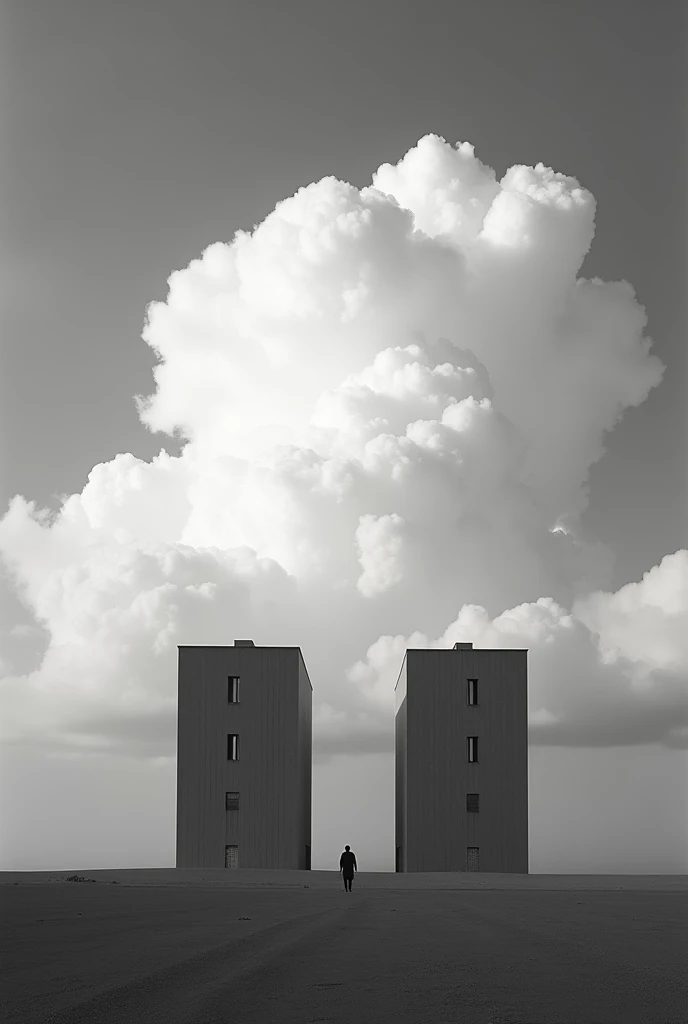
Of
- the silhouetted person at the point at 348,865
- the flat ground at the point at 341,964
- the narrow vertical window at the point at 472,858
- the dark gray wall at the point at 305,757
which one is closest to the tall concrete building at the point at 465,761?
the narrow vertical window at the point at 472,858

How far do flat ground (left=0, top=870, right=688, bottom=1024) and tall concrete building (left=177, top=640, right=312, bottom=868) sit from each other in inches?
1267

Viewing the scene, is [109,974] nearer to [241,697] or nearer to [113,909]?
[113,909]

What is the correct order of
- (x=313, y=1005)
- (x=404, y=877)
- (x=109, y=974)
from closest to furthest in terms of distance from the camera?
(x=313, y=1005) < (x=109, y=974) < (x=404, y=877)

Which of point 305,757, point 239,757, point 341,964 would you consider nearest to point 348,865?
point 341,964

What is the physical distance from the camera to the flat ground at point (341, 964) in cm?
971

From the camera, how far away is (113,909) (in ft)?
74.6

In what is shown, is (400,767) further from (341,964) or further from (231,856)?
(341,964)

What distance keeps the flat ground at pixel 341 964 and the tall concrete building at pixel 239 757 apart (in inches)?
1267

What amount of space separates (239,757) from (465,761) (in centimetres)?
1279

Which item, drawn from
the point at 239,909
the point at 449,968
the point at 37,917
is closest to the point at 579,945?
the point at 449,968

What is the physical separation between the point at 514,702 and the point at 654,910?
35007 mm

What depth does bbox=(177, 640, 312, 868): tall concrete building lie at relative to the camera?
5519 centimetres

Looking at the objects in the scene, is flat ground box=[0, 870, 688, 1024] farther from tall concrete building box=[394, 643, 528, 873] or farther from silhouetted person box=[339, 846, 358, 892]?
tall concrete building box=[394, 643, 528, 873]

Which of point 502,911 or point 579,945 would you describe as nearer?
point 579,945
